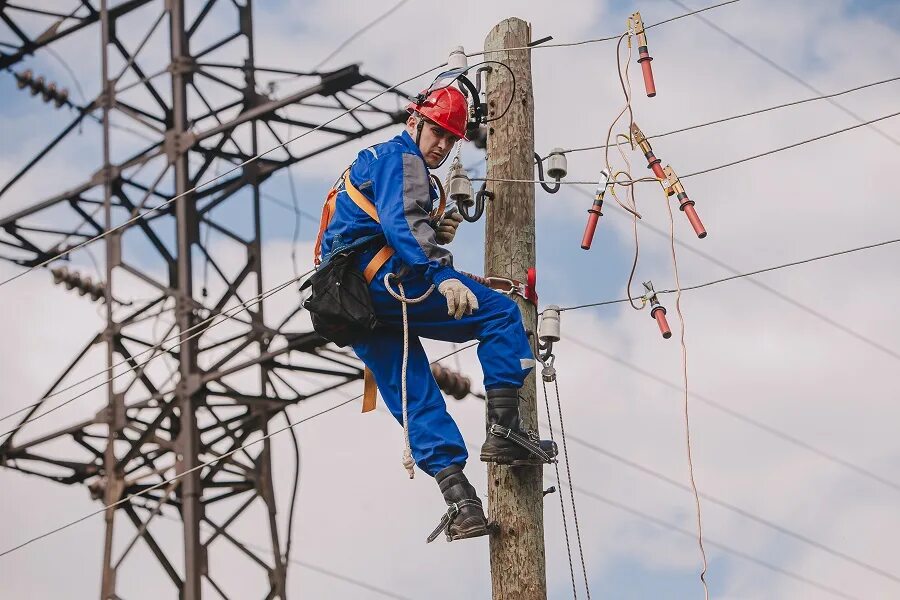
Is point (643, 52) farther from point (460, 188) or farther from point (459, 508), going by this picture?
point (459, 508)

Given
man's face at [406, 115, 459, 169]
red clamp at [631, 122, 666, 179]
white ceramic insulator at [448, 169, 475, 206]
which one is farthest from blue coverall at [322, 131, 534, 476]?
red clamp at [631, 122, 666, 179]

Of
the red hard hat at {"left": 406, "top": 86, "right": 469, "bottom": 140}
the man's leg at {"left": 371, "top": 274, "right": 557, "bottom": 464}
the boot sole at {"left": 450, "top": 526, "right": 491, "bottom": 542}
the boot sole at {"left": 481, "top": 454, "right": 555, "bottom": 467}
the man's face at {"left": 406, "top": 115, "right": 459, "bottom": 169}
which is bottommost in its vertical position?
the boot sole at {"left": 450, "top": 526, "right": 491, "bottom": 542}

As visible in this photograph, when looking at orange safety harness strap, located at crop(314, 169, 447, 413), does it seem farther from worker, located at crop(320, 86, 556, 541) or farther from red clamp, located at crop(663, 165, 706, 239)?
Result: red clamp, located at crop(663, 165, 706, 239)

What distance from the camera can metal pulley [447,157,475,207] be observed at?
7.43 metres

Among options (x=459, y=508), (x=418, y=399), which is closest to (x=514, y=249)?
(x=418, y=399)

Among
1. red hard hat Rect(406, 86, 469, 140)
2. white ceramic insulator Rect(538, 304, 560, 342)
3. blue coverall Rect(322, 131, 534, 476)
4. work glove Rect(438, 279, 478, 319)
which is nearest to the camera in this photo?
work glove Rect(438, 279, 478, 319)

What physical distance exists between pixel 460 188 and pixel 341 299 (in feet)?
3.12

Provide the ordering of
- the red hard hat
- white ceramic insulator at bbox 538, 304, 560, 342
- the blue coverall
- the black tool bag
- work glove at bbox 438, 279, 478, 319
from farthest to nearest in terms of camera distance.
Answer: white ceramic insulator at bbox 538, 304, 560, 342
the red hard hat
the black tool bag
the blue coverall
work glove at bbox 438, 279, 478, 319

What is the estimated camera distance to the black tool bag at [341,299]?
6809 mm

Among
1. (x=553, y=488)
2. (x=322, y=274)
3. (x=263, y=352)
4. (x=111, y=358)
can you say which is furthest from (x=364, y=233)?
(x=111, y=358)

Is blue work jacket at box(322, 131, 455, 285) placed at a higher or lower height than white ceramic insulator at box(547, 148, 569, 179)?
lower

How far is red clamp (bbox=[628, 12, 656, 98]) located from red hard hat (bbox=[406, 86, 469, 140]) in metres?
0.92

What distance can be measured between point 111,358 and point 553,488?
683 cm

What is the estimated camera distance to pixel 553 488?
23.4 feet
